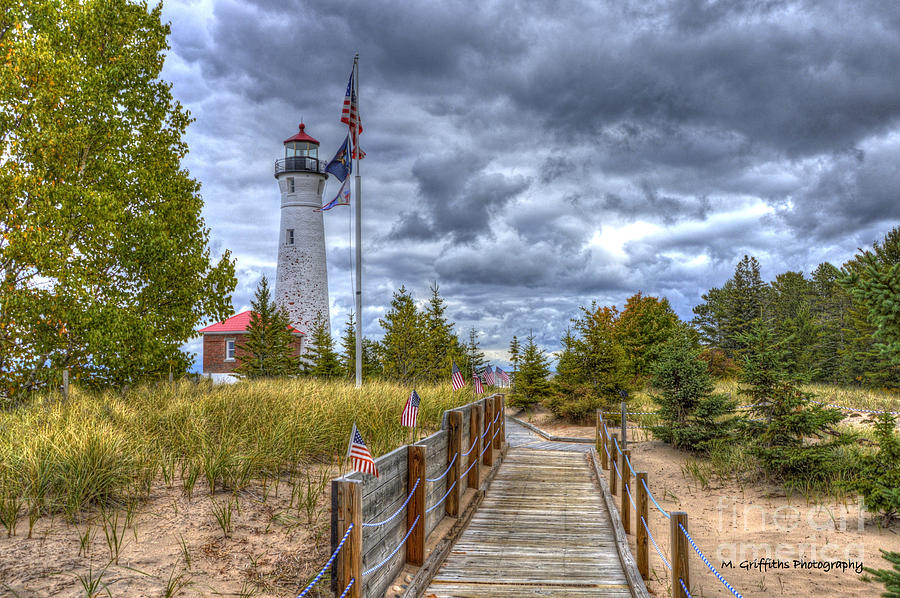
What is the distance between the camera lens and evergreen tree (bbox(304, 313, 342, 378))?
36656mm

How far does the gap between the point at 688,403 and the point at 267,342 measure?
25620 mm

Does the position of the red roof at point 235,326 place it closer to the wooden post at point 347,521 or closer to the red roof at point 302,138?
the red roof at point 302,138

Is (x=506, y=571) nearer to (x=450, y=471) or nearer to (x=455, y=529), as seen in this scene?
(x=455, y=529)

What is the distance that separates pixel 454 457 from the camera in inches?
366

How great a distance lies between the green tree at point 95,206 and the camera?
1151 cm

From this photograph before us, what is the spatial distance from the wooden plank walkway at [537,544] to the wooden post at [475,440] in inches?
19.3

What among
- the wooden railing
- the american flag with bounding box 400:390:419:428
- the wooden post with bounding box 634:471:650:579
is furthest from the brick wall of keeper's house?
the wooden post with bounding box 634:471:650:579

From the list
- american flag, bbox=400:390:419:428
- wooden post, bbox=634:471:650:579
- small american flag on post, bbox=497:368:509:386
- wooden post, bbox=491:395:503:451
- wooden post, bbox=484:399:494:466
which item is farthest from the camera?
small american flag on post, bbox=497:368:509:386

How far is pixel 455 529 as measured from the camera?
8.52 metres

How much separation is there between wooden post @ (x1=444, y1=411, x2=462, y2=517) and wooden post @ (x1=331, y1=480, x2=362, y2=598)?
174 inches

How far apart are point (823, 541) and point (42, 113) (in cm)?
1638

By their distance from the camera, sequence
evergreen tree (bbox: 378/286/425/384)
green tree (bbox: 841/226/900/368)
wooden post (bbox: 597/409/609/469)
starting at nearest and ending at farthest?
green tree (bbox: 841/226/900/368)
wooden post (bbox: 597/409/609/469)
evergreen tree (bbox: 378/286/425/384)

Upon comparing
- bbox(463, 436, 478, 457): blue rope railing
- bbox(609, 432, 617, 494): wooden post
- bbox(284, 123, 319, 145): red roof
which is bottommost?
bbox(609, 432, 617, 494): wooden post

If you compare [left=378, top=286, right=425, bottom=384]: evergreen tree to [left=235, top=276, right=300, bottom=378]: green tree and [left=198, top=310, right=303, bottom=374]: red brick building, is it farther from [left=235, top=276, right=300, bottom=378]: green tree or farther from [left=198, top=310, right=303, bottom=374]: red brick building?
[left=198, top=310, right=303, bottom=374]: red brick building
